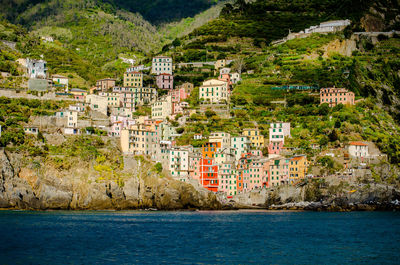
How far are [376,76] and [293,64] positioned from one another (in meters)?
16.3

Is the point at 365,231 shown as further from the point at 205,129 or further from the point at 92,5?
the point at 92,5

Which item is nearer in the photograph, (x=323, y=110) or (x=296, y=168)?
(x=296, y=168)

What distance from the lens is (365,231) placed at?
2361 inches

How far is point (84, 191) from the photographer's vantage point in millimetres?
80750

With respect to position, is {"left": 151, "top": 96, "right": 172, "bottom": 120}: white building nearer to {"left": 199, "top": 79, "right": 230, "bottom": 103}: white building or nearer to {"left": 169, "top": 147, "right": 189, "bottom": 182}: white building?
{"left": 199, "top": 79, "right": 230, "bottom": 103}: white building

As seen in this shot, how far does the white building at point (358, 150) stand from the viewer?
8812cm

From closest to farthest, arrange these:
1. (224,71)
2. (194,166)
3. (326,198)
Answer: (326,198) < (194,166) < (224,71)

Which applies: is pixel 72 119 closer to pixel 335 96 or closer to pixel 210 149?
pixel 210 149

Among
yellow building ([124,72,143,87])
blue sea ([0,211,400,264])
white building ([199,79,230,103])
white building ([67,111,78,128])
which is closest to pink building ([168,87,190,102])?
white building ([199,79,230,103])

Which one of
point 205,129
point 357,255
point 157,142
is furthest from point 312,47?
point 357,255

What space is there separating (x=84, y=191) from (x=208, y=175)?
1916 centimetres

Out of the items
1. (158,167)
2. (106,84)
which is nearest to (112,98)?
(106,84)

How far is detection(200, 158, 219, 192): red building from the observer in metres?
88.3

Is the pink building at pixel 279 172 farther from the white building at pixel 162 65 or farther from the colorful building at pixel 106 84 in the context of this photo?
the white building at pixel 162 65
